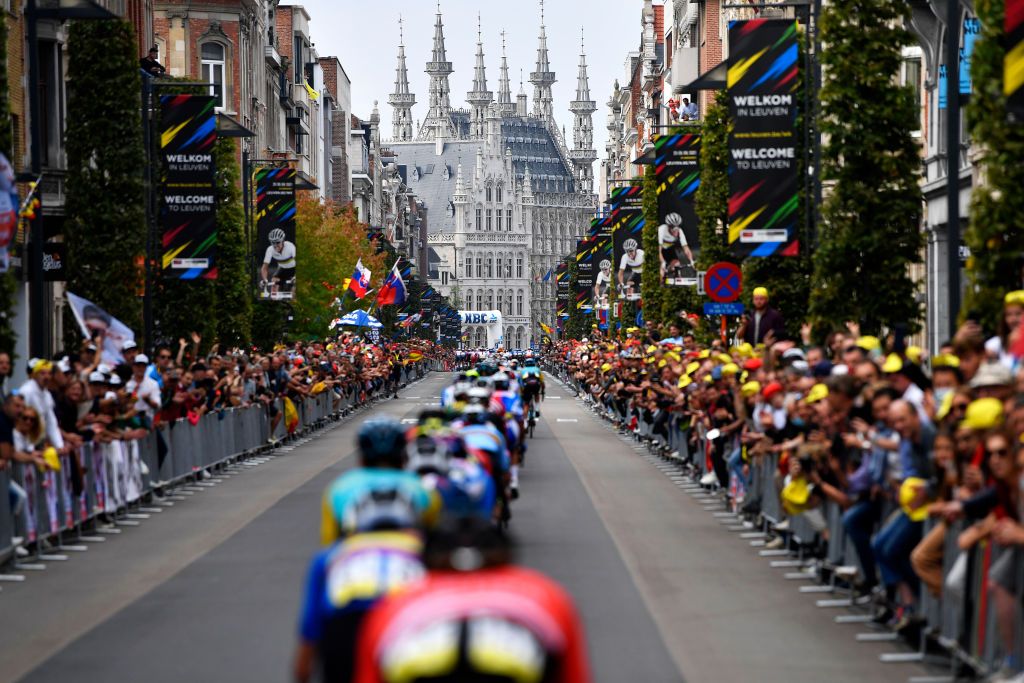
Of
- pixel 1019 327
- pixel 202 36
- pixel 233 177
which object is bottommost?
pixel 1019 327

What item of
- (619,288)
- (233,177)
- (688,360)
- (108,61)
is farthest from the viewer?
(619,288)

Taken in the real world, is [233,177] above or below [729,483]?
above

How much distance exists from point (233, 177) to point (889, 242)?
2712 centimetres

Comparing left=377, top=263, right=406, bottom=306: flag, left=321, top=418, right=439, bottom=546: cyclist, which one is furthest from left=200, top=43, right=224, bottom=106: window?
left=321, top=418, right=439, bottom=546: cyclist

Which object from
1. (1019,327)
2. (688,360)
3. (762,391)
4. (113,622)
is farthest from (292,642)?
(688,360)

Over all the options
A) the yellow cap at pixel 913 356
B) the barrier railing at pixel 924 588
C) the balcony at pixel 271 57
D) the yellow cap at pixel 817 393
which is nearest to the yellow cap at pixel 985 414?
the barrier railing at pixel 924 588

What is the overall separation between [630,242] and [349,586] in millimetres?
61782

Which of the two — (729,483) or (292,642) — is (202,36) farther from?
(292,642)

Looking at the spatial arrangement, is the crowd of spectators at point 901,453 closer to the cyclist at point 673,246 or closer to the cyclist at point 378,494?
the cyclist at point 378,494

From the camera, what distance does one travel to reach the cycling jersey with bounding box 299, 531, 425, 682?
735 centimetres

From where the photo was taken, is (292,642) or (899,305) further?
(899,305)

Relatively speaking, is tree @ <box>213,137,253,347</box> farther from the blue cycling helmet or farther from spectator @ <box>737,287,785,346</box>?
the blue cycling helmet

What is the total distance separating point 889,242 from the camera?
27672mm

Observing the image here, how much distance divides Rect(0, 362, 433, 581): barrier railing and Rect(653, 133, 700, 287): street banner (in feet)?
45.2
